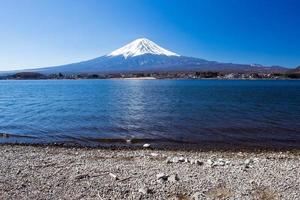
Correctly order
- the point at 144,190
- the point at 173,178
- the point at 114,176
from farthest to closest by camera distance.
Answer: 1. the point at 114,176
2. the point at 173,178
3. the point at 144,190

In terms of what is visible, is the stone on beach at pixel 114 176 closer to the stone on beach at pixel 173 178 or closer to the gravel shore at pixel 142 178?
the gravel shore at pixel 142 178

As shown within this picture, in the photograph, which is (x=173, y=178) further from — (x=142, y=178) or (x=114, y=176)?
(x=114, y=176)

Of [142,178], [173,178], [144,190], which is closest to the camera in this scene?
[144,190]

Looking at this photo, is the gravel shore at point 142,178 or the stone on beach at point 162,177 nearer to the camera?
the gravel shore at point 142,178

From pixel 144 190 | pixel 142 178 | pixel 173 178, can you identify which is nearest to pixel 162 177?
pixel 173 178

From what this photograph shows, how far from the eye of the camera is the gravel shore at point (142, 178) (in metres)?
9.83

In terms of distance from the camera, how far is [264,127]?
25.7m

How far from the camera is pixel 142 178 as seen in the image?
11.1 meters

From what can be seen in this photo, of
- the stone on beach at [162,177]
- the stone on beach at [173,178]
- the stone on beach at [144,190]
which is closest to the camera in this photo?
the stone on beach at [144,190]

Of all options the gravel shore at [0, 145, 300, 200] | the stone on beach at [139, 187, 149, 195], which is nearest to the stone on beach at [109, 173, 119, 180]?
the gravel shore at [0, 145, 300, 200]

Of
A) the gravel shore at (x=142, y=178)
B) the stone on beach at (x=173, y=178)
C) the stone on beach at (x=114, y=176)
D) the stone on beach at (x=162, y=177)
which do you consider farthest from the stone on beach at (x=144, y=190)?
the stone on beach at (x=114, y=176)

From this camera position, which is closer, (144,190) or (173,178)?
(144,190)

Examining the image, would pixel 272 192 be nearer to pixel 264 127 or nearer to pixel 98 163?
pixel 98 163

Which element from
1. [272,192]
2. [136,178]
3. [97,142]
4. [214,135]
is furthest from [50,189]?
[214,135]
